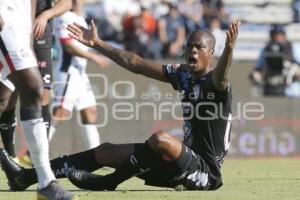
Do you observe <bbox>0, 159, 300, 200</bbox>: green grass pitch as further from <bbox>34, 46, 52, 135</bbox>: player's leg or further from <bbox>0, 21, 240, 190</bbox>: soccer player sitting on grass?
<bbox>34, 46, 52, 135</bbox>: player's leg

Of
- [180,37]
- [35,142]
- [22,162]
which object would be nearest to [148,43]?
[180,37]

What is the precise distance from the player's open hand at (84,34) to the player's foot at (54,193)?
1.78 meters

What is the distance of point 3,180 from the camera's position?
942 cm

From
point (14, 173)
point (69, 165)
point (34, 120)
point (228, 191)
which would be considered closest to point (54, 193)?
point (34, 120)

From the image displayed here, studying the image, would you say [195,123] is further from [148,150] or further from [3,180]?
[3,180]

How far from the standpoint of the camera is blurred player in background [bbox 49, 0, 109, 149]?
12430 mm

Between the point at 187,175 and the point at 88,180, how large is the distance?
0.88m

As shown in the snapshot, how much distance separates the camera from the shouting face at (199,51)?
779 cm

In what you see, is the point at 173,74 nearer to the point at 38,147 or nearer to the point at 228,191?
the point at 228,191

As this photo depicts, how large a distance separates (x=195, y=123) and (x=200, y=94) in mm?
275

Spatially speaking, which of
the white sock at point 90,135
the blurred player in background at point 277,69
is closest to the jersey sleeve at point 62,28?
the white sock at point 90,135

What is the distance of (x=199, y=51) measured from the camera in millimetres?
7828

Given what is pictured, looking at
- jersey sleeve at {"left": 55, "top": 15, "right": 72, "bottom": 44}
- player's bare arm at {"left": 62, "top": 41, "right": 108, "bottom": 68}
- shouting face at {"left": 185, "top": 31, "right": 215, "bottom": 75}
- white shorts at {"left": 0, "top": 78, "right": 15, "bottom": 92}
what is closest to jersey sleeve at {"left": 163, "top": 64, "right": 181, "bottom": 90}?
shouting face at {"left": 185, "top": 31, "right": 215, "bottom": 75}

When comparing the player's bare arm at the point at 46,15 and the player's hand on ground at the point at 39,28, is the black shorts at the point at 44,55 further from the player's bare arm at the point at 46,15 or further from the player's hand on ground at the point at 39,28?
the player's hand on ground at the point at 39,28
